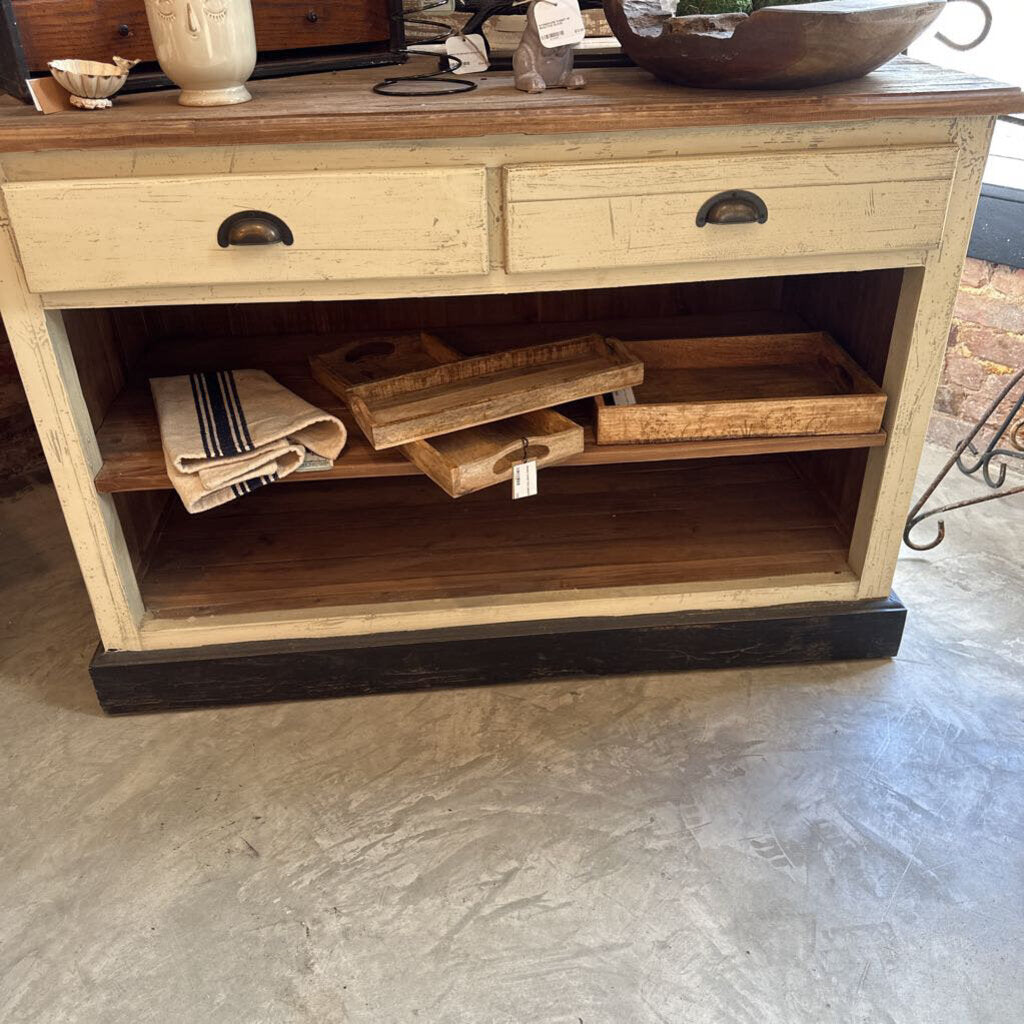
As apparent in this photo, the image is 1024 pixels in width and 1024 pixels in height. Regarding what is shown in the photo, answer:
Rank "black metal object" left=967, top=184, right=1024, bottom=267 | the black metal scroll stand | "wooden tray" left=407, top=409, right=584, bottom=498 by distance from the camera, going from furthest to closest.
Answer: "black metal object" left=967, top=184, right=1024, bottom=267 → the black metal scroll stand → "wooden tray" left=407, top=409, right=584, bottom=498

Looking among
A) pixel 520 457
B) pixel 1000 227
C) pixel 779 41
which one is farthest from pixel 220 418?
pixel 1000 227

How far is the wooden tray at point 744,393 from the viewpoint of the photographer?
154 cm

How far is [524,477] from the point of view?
1.49 meters

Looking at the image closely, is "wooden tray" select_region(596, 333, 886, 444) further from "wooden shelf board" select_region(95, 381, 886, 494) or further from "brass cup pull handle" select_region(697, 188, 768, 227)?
"brass cup pull handle" select_region(697, 188, 768, 227)

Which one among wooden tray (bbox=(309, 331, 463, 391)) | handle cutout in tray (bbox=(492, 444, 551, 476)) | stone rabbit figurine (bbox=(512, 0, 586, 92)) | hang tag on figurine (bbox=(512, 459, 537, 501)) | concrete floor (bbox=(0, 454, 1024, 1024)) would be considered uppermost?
stone rabbit figurine (bbox=(512, 0, 586, 92))

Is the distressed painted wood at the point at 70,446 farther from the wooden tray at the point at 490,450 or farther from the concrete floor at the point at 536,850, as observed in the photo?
the wooden tray at the point at 490,450

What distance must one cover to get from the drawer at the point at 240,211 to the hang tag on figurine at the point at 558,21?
0.77ft

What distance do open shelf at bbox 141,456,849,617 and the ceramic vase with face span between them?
31.3 inches

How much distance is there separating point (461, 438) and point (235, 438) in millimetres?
344

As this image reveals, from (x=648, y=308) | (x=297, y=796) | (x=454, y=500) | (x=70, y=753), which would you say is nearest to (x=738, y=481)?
(x=648, y=308)

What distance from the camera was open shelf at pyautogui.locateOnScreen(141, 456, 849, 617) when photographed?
1715 millimetres

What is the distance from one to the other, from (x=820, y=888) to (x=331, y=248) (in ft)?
3.62

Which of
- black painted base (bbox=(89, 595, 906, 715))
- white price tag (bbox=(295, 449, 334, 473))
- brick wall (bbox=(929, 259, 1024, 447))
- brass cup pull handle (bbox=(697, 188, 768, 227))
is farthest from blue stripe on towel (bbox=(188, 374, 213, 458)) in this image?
brick wall (bbox=(929, 259, 1024, 447))

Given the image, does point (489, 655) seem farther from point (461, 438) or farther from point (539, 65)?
point (539, 65)
